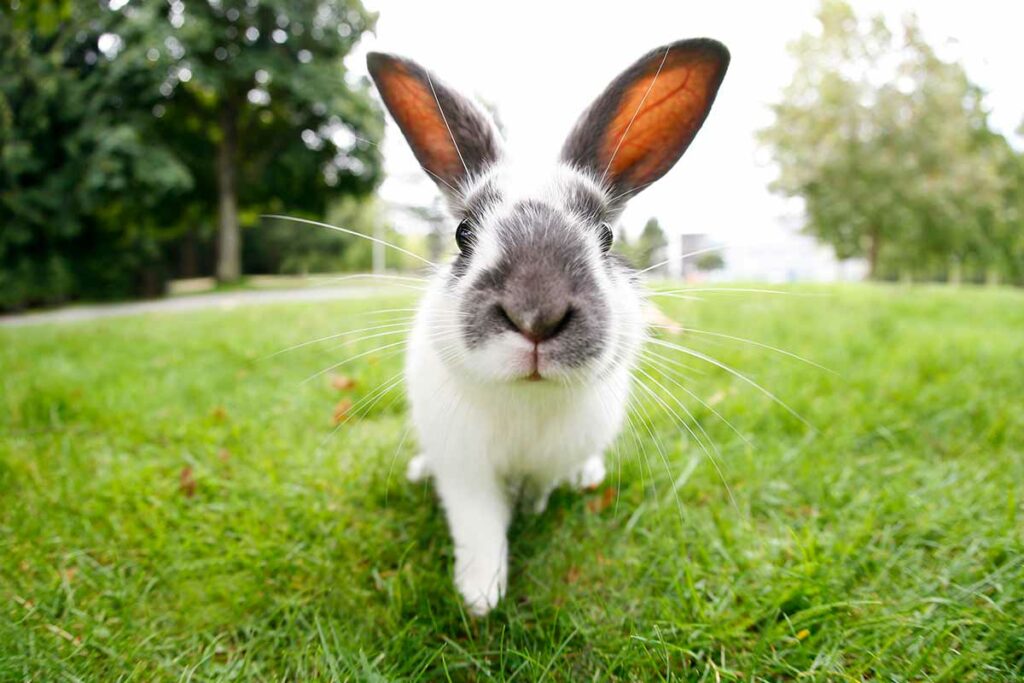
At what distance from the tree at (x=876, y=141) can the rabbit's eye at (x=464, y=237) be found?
1221 cm

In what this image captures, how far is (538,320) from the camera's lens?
49.6 inches

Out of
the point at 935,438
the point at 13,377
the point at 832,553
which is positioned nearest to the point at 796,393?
the point at 935,438

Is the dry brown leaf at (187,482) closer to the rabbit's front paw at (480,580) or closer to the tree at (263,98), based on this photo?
the rabbit's front paw at (480,580)

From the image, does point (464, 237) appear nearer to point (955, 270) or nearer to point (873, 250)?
point (873, 250)

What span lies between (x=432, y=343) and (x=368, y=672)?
79 centimetres

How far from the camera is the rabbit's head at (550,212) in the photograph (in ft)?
4.26

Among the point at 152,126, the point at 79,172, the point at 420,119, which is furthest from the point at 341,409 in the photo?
the point at 152,126

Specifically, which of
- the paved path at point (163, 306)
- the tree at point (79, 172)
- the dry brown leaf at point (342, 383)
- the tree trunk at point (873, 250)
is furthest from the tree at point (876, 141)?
the tree at point (79, 172)

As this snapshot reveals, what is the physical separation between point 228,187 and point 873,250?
18266 millimetres

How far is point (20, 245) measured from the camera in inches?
443

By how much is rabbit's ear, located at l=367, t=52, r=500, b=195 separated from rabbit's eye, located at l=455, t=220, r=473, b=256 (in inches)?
6.9

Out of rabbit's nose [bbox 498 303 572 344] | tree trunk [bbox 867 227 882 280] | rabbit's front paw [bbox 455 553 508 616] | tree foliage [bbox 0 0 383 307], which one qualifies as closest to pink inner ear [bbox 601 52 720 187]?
rabbit's nose [bbox 498 303 572 344]

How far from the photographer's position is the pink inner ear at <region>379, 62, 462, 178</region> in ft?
5.56

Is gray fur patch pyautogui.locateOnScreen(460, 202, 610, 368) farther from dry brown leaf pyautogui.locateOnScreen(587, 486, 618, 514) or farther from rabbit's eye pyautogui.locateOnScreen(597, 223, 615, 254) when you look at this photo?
dry brown leaf pyautogui.locateOnScreen(587, 486, 618, 514)
